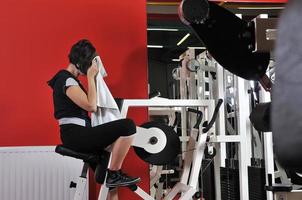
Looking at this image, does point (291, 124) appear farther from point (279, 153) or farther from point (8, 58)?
point (8, 58)

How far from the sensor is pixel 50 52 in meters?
3.86

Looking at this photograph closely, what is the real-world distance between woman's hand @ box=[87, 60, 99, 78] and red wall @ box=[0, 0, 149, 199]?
81 cm

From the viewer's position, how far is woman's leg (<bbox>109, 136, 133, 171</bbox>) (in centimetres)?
297

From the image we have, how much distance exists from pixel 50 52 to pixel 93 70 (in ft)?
3.08

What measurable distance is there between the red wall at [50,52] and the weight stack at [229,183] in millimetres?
802

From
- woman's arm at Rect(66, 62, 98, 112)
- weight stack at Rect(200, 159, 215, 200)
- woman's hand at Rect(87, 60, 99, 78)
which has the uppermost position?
woman's hand at Rect(87, 60, 99, 78)

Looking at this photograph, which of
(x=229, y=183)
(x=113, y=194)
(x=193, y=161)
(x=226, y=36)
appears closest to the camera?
(x=226, y=36)

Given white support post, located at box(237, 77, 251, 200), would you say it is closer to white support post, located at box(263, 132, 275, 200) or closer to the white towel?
white support post, located at box(263, 132, 275, 200)

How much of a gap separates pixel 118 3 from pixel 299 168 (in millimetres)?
3460

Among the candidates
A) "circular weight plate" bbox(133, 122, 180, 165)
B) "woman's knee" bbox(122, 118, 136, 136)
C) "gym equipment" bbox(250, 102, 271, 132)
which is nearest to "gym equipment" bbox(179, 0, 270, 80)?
"gym equipment" bbox(250, 102, 271, 132)

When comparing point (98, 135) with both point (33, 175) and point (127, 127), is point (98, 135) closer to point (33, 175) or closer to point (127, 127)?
point (127, 127)

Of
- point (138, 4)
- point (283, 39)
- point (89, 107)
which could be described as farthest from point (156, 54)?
point (283, 39)

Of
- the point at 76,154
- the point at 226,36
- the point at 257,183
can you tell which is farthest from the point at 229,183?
the point at 226,36

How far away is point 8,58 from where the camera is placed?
149 inches
